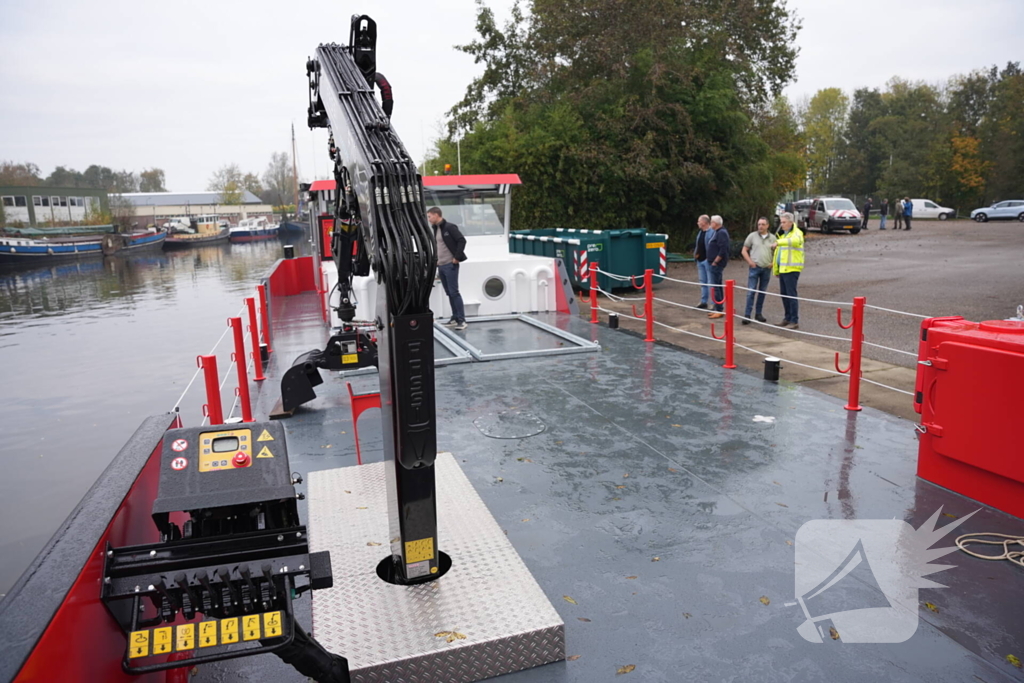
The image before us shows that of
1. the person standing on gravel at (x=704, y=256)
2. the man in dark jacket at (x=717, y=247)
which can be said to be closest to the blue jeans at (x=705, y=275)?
the person standing on gravel at (x=704, y=256)

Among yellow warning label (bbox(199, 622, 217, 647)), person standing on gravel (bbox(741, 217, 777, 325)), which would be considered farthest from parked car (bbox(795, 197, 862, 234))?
yellow warning label (bbox(199, 622, 217, 647))

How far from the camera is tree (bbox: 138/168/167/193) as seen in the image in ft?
436

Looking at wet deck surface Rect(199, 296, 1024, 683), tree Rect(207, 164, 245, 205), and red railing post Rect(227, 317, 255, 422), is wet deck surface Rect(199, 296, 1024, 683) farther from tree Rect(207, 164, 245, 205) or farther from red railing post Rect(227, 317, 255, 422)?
tree Rect(207, 164, 245, 205)

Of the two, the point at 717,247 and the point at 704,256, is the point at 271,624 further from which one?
the point at 704,256

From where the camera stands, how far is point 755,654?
3.20 m

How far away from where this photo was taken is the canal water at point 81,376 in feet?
27.6

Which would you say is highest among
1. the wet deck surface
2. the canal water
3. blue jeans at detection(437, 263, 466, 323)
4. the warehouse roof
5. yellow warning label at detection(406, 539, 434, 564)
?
the warehouse roof

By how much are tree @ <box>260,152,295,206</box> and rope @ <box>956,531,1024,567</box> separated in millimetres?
146637

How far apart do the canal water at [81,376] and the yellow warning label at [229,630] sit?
5582 mm

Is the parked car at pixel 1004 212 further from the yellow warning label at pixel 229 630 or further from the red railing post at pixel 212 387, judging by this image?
the yellow warning label at pixel 229 630

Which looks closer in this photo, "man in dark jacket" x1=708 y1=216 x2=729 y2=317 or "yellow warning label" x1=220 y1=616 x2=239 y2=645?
"yellow warning label" x1=220 y1=616 x2=239 y2=645

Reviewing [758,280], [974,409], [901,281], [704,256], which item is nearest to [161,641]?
[974,409]

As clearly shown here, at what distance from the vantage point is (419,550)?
11.5ft

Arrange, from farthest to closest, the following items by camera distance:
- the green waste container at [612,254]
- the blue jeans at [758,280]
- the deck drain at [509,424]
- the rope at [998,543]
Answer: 1. the green waste container at [612,254]
2. the blue jeans at [758,280]
3. the deck drain at [509,424]
4. the rope at [998,543]
